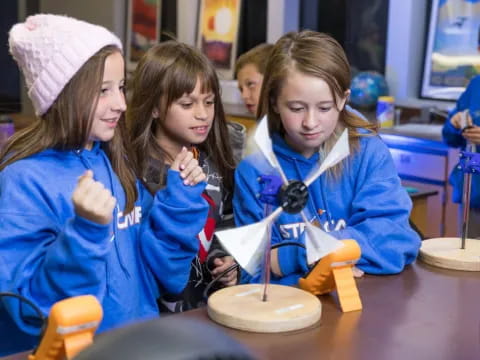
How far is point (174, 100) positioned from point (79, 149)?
474 millimetres

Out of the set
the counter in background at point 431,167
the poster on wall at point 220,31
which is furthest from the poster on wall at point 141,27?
the counter in background at point 431,167

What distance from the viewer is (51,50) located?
1499 millimetres

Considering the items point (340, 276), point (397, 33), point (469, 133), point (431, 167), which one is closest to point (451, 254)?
point (340, 276)

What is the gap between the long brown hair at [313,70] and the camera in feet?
5.41

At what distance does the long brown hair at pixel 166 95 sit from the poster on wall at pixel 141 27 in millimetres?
4219

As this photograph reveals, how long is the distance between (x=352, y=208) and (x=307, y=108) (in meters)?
0.23

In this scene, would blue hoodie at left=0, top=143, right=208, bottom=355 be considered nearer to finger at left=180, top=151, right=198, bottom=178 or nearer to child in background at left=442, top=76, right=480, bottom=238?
finger at left=180, top=151, right=198, bottom=178

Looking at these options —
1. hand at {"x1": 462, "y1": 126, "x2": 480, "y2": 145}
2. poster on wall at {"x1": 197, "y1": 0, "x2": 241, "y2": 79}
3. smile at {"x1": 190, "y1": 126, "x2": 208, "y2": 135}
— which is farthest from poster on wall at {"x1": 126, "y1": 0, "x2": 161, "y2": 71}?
smile at {"x1": 190, "y1": 126, "x2": 208, "y2": 135}

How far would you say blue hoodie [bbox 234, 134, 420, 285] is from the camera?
1577 mm

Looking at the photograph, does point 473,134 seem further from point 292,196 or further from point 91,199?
point 91,199

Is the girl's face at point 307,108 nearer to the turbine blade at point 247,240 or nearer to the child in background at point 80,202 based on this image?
the child in background at point 80,202

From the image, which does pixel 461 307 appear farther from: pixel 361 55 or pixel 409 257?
pixel 361 55

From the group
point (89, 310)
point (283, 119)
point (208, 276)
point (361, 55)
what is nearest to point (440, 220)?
point (361, 55)

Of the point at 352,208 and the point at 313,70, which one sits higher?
the point at 313,70
